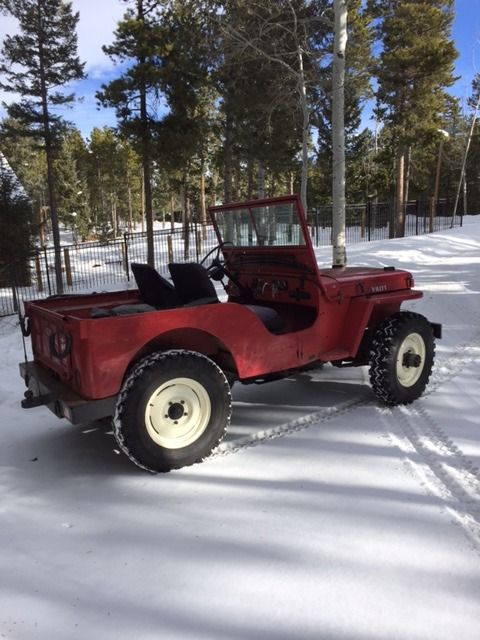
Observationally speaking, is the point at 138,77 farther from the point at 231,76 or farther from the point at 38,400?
the point at 38,400

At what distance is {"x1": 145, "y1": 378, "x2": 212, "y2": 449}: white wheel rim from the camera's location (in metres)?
3.24

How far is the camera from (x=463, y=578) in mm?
2254

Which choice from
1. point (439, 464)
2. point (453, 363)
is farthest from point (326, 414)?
point (453, 363)

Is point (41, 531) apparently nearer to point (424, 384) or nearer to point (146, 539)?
point (146, 539)

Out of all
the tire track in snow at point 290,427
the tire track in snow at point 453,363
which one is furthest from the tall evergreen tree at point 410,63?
the tire track in snow at point 290,427

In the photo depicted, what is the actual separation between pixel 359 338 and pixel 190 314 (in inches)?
64.2

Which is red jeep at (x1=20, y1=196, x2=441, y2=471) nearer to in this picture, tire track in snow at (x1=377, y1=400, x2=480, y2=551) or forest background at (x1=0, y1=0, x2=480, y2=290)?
tire track in snow at (x1=377, y1=400, x2=480, y2=551)

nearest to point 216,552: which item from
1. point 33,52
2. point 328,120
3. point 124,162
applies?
point 33,52

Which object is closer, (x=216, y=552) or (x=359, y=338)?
(x=216, y=552)

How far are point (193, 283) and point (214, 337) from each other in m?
0.52

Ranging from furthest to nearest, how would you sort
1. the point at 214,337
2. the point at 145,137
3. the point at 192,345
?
the point at 145,137 < the point at 192,345 < the point at 214,337

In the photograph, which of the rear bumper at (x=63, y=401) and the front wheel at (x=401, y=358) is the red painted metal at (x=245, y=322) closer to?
the rear bumper at (x=63, y=401)

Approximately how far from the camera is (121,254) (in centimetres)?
1658

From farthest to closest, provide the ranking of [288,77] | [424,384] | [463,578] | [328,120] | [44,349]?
[328,120]
[288,77]
[424,384]
[44,349]
[463,578]
